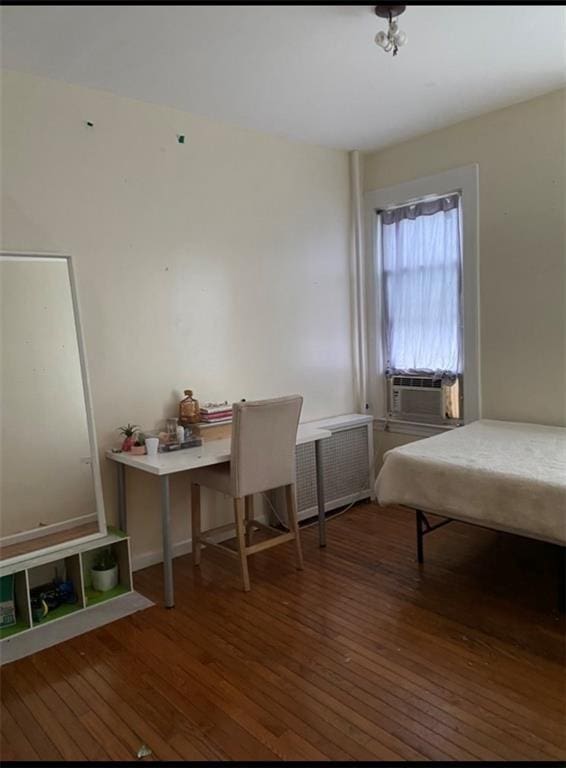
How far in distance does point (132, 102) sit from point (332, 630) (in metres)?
3.00

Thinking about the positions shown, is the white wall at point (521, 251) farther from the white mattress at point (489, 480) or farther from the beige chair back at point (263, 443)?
the beige chair back at point (263, 443)

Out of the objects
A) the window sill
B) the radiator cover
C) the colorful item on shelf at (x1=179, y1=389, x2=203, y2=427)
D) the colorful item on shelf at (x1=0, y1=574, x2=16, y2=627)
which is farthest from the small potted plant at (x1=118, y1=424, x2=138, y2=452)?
the window sill

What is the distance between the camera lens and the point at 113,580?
2.90 meters

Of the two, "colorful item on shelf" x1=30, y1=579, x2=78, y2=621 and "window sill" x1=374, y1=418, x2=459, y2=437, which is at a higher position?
"window sill" x1=374, y1=418, x2=459, y2=437

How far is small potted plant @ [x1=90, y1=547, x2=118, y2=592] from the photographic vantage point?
2855 millimetres

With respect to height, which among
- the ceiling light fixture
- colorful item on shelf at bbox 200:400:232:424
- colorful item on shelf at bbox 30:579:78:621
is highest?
the ceiling light fixture

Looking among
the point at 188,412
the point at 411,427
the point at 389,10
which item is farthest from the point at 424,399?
the point at 389,10

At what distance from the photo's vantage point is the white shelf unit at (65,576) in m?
2.51

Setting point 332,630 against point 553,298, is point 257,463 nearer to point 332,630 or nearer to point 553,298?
point 332,630

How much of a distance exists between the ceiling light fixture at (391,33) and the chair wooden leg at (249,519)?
249 cm

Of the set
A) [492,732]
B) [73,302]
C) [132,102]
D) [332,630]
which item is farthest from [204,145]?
[492,732]

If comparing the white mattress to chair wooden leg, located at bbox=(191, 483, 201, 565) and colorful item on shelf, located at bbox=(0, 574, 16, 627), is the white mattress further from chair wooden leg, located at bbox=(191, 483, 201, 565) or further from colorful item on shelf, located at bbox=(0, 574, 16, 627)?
colorful item on shelf, located at bbox=(0, 574, 16, 627)

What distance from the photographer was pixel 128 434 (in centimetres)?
304

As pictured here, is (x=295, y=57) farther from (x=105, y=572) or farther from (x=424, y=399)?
(x=105, y=572)
